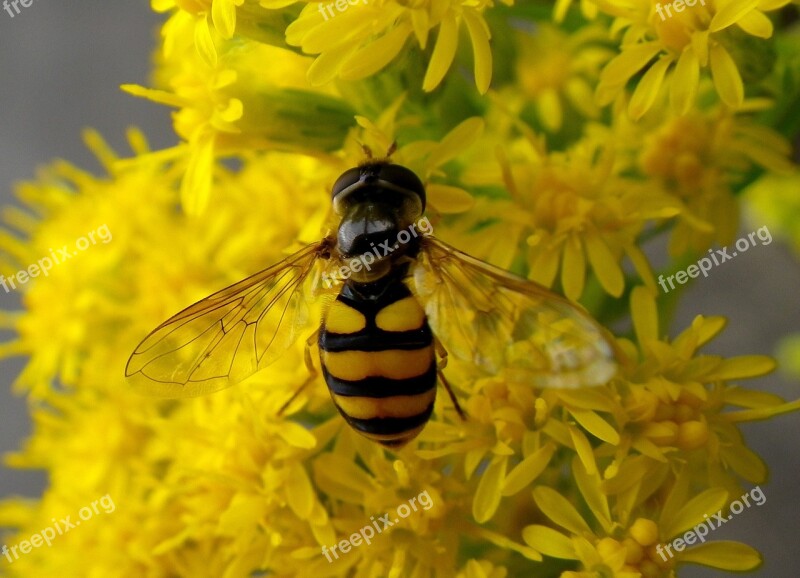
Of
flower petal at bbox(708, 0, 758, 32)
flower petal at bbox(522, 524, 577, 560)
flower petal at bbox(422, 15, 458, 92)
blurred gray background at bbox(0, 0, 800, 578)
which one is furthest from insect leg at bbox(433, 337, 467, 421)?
blurred gray background at bbox(0, 0, 800, 578)

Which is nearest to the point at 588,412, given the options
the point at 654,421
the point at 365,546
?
the point at 654,421

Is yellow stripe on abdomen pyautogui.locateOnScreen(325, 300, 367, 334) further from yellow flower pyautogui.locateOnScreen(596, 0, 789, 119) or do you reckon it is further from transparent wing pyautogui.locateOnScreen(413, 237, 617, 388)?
yellow flower pyautogui.locateOnScreen(596, 0, 789, 119)

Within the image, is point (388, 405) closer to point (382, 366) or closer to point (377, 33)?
point (382, 366)

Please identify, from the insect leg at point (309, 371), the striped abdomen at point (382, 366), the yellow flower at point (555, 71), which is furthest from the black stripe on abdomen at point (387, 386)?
the yellow flower at point (555, 71)

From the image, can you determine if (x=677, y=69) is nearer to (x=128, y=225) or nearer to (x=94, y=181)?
(x=128, y=225)

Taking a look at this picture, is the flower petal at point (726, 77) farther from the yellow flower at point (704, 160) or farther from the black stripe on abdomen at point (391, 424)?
the black stripe on abdomen at point (391, 424)

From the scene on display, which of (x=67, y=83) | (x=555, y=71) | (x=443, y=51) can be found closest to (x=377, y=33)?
(x=443, y=51)
